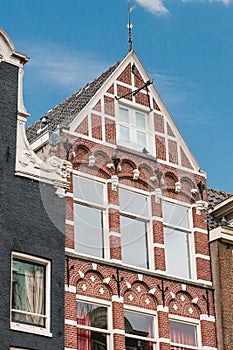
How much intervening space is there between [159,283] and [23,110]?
215 inches

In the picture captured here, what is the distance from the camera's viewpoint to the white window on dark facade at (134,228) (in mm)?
22547

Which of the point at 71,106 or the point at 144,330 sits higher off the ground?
the point at 71,106

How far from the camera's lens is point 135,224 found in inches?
911

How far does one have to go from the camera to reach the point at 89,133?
23000 mm

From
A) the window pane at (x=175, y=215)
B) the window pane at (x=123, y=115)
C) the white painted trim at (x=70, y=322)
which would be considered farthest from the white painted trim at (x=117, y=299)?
the window pane at (x=123, y=115)

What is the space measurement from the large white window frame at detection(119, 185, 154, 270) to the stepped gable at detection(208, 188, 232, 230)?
2.72m

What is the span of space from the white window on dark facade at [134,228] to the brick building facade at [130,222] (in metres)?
0.03

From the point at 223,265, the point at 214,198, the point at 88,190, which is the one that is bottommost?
the point at 223,265

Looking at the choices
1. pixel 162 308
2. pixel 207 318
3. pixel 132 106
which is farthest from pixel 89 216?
pixel 207 318

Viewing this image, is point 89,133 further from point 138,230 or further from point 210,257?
point 210,257

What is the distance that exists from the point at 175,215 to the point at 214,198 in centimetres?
344

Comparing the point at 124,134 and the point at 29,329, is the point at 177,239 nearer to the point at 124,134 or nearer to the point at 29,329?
the point at 124,134

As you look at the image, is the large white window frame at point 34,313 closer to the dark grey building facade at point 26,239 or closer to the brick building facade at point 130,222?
the dark grey building facade at point 26,239

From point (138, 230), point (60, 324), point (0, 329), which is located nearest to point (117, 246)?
point (138, 230)
